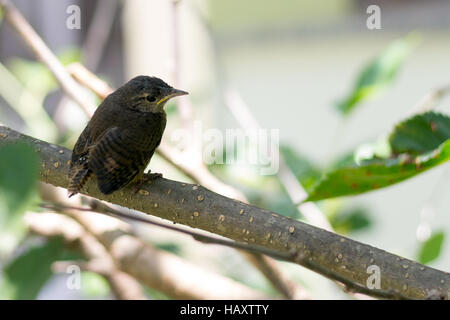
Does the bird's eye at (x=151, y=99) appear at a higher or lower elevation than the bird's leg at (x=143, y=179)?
higher

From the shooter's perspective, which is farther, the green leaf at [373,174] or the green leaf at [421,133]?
the green leaf at [421,133]

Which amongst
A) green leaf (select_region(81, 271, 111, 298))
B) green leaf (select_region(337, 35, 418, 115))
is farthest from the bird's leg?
green leaf (select_region(81, 271, 111, 298))

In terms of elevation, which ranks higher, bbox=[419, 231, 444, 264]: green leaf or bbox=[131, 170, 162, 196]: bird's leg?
bbox=[419, 231, 444, 264]: green leaf

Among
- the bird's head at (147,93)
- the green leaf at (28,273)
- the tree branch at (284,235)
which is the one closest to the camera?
the tree branch at (284,235)

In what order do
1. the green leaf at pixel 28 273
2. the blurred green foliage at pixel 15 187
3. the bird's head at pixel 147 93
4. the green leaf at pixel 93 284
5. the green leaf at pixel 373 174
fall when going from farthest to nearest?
the green leaf at pixel 93 284 → the green leaf at pixel 28 273 → the bird's head at pixel 147 93 → the green leaf at pixel 373 174 → the blurred green foliage at pixel 15 187

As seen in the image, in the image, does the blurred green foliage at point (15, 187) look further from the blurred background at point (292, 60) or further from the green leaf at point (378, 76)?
the blurred background at point (292, 60)

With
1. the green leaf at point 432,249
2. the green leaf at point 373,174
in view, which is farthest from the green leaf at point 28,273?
the green leaf at point 432,249

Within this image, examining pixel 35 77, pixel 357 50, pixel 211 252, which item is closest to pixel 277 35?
pixel 357 50

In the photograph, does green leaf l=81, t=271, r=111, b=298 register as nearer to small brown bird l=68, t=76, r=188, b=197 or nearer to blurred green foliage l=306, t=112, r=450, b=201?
→ small brown bird l=68, t=76, r=188, b=197
